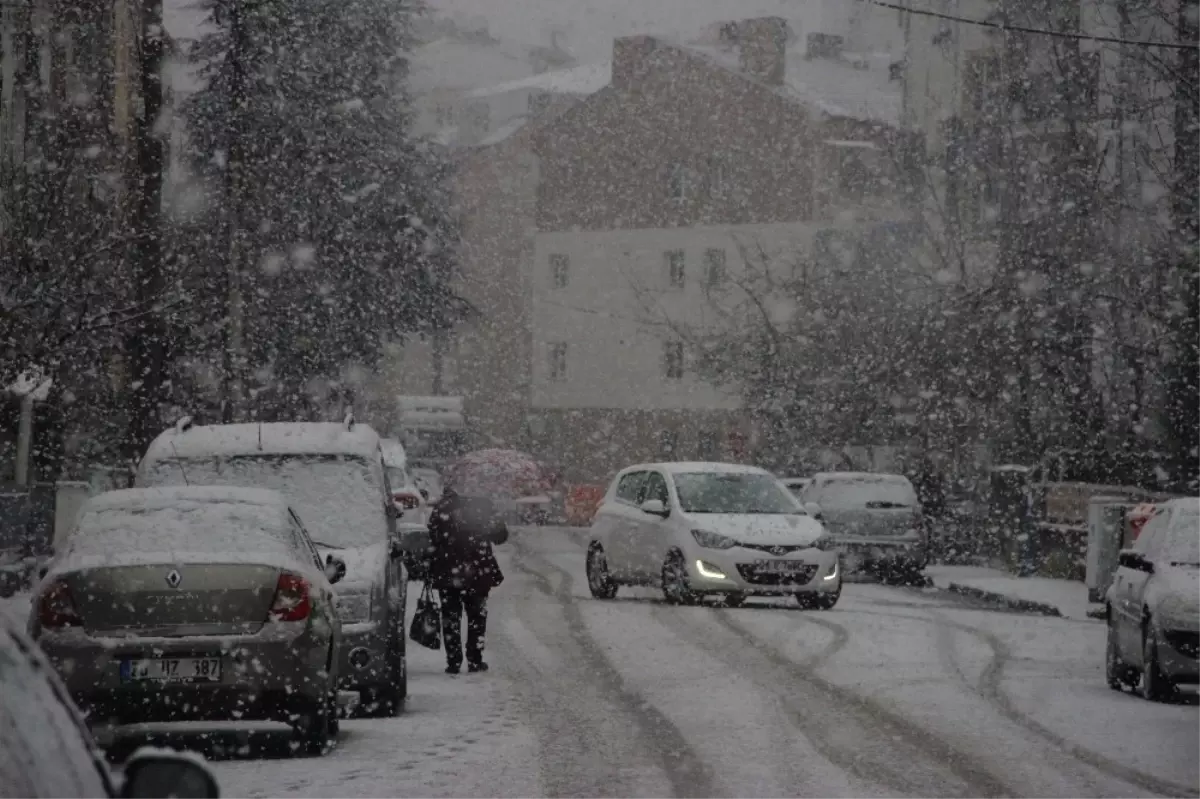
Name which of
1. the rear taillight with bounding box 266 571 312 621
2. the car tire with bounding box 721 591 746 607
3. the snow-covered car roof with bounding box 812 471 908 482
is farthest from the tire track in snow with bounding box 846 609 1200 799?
the snow-covered car roof with bounding box 812 471 908 482

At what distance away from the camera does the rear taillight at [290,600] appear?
11187 millimetres

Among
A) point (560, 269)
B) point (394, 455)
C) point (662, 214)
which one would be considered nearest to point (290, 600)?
point (394, 455)

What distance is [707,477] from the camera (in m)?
26.3

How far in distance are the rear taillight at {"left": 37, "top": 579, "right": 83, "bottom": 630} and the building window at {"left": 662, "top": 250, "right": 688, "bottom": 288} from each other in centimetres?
6450

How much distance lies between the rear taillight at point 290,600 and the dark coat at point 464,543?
17.0 ft

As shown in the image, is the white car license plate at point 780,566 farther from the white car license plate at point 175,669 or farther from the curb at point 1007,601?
the white car license plate at point 175,669

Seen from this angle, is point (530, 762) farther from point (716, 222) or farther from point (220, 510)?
point (716, 222)

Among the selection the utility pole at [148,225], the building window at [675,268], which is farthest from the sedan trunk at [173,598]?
the building window at [675,268]

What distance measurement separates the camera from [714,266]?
73812mm

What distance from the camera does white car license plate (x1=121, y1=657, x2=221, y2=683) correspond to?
1088cm

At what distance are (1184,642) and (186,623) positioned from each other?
23.8 ft

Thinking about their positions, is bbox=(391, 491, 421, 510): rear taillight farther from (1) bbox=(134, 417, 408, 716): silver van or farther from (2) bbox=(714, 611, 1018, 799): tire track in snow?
(1) bbox=(134, 417, 408, 716): silver van

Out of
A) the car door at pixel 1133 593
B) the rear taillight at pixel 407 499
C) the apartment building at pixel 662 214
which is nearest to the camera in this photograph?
the car door at pixel 1133 593

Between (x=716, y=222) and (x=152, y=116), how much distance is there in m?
51.0
